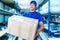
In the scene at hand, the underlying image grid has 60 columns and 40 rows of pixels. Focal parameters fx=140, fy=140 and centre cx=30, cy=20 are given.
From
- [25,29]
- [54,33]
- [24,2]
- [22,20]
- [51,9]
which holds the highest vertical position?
[24,2]

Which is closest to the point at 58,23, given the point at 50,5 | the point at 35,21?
the point at 50,5

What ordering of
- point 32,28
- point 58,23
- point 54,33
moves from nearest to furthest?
point 32,28
point 54,33
point 58,23

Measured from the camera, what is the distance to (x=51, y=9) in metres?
2.96

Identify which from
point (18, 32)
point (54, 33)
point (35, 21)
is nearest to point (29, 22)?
point (35, 21)

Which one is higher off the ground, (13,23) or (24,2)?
(24,2)

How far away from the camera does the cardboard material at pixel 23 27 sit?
167 cm

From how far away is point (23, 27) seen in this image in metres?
1.72

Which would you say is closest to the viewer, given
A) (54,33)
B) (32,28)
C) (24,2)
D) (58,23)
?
(32,28)

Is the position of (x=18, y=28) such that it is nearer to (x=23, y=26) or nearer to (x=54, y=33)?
(x=23, y=26)

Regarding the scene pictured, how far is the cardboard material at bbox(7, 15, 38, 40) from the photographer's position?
1674 mm

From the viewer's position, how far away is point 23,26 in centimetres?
171

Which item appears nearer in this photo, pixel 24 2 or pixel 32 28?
pixel 32 28

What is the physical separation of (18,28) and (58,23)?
2603mm

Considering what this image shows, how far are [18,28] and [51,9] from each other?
141cm
